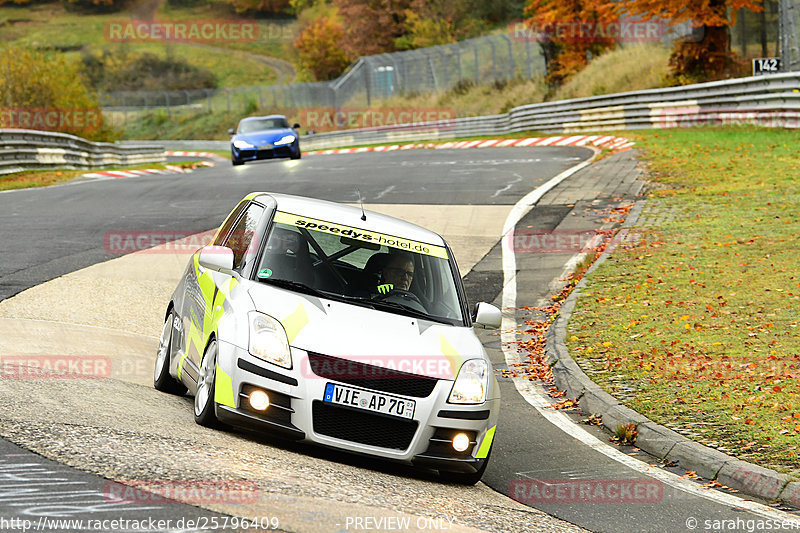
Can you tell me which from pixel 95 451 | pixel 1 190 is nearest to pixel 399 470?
pixel 95 451

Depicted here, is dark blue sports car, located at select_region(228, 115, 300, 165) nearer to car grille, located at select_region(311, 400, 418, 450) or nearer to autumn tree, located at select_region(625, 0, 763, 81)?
autumn tree, located at select_region(625, 0, 763, 81)

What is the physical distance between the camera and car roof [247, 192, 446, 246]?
7.96 metres

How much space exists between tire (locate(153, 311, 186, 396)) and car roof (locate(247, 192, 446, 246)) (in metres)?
1.47

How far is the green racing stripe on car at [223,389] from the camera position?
6.51 m

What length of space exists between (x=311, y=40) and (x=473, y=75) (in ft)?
116

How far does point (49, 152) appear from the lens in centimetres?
3084

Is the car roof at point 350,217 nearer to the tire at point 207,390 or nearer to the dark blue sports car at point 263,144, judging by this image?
the tire at point 207,390

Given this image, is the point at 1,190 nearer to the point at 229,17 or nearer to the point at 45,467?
the point at 45,467

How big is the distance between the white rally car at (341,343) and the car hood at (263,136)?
25675 mm

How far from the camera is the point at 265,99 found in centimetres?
8206

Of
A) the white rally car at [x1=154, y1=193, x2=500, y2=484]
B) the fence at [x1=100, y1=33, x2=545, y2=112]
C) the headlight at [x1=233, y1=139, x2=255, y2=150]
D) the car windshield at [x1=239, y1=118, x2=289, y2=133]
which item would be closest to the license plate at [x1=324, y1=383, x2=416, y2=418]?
the white rally car at [x1=154, y1=193, x2=500, y2=484]

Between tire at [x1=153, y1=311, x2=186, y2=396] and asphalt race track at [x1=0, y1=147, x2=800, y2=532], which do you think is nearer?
asphalt race track at [x1=0, y1=147, x2=800, y2=532]

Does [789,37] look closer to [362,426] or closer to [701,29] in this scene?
[701,29]

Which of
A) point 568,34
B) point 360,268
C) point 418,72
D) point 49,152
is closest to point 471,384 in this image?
point 360,268
